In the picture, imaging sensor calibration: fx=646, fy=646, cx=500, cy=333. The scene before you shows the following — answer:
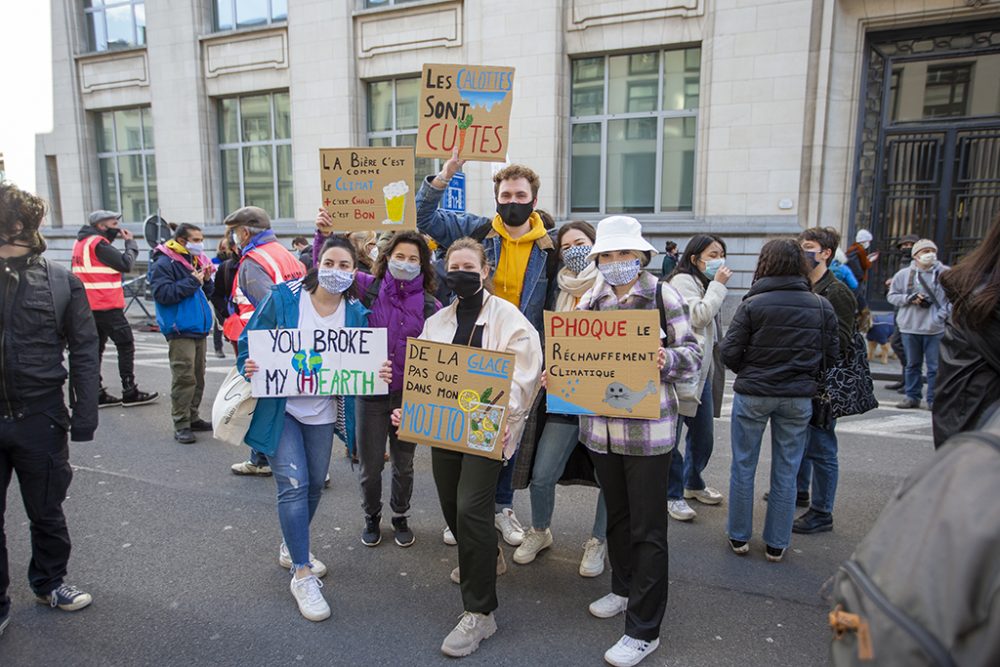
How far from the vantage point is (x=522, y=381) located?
3.13m

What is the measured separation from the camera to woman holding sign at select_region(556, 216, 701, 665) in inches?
114

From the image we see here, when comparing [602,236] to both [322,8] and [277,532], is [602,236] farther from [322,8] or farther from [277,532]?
[322,8]

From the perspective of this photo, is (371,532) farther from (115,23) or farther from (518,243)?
(115,23)

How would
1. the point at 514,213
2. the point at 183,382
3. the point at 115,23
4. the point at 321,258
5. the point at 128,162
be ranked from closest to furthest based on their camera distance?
the point at 321,258 < the point at 514,213 < the point at 183,382 < the point at 115,23 < the point at 128,162

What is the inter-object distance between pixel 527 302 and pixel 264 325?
56.8 inches

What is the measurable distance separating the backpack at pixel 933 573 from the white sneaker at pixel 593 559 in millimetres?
2624

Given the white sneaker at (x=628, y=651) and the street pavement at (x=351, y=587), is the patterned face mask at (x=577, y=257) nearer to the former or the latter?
the street pavement at (x=351, y=587)

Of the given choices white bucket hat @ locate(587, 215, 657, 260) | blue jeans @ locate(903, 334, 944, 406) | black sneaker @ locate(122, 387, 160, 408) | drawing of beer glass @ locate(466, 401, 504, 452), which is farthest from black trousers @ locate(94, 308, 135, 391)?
blue jeans @ locate(903, 334, 944, 406)

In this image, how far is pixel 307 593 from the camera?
3.35 m

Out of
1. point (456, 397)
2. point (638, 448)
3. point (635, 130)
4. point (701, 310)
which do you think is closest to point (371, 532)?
point (456, 397)

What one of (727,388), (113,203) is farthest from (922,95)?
(113,203)

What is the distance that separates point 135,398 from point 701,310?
6.64 m

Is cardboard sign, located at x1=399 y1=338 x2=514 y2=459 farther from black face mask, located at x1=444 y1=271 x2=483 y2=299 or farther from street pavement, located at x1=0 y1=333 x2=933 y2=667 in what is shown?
street pavement, located at x1=0 y1=333 x2=933 y2=667

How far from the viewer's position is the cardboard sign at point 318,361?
3338 mm
